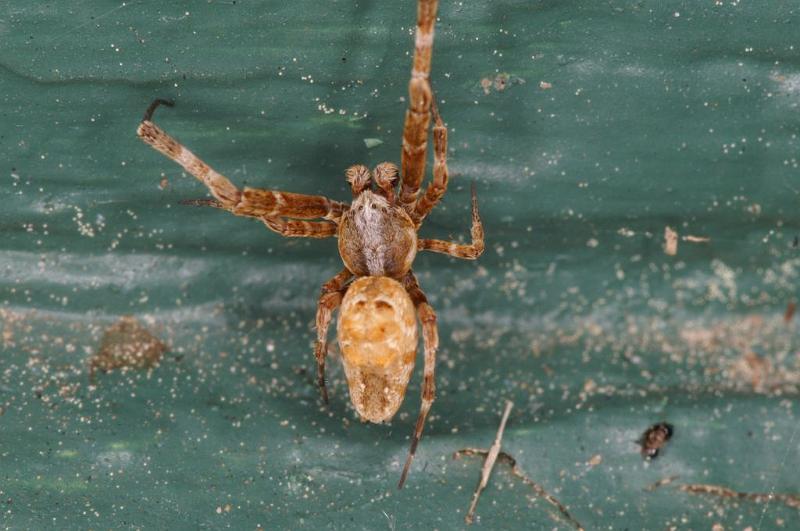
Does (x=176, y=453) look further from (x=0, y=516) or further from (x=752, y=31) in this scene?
(x=752, y=31)

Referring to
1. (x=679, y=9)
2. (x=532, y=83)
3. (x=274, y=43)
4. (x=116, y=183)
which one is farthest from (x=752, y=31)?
(x=116, y=183)

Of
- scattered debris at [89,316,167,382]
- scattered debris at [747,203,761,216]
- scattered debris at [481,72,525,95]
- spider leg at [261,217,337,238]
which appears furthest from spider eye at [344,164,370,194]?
scattered debris at [747,203,761,216]

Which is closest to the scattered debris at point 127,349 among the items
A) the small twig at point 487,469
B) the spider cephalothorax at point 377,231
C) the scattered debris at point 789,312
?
the spider cephalothorax at point 377,231

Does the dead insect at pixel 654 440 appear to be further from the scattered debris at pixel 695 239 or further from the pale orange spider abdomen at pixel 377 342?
the pale orange spider abdomen at pixel 377 342

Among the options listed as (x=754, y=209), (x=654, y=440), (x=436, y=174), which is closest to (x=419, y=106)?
(x=436, y=174)

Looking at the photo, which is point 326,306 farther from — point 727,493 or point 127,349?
point 727,493
